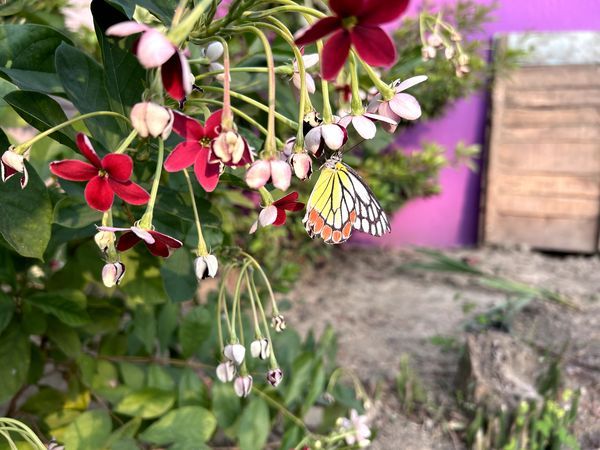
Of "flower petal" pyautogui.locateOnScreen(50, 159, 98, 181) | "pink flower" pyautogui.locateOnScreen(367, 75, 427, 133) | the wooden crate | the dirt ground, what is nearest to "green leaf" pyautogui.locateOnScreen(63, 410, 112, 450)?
"flower petal" pyautogui.locateOnScreen(50, 159, 98, 181)

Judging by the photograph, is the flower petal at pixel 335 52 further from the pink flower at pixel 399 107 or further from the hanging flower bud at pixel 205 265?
the hanging flower bud at pixel 205 265

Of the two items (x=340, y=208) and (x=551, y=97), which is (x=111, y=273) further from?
(x=551, y=97)

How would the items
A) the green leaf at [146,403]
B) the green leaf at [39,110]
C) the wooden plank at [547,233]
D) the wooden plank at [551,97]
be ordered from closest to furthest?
the green leaf at [39,110]
the green leaf at [146,403]
the wooden plank at [551,97]
the wooden plank at [547,233]

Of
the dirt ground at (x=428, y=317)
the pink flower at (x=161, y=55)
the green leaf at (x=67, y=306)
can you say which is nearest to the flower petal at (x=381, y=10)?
the pink flower at (x=161, y=55)

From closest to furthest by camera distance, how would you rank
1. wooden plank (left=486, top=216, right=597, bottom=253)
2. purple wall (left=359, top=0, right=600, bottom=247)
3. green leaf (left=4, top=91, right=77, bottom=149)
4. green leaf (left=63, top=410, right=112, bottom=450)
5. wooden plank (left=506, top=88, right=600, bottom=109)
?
1. green leaf (left=4, top=91, right=77, bottom=149)
2. green leaf (left=63, top=410, right=112, bottom=450)
3. purple wall (left=359, top=0, right=600, bottom=247)
4. wooden plank (left=506, top=88, right=600, bottom=109)
5. wooden plank (left=486, top=216, right=597, bottom=253)

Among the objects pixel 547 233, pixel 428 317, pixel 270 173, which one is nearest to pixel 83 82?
pixel 270 173

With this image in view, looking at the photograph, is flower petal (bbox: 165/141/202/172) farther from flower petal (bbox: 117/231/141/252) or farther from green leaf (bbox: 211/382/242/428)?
green leaf (bbox: 211/382/242/428)
